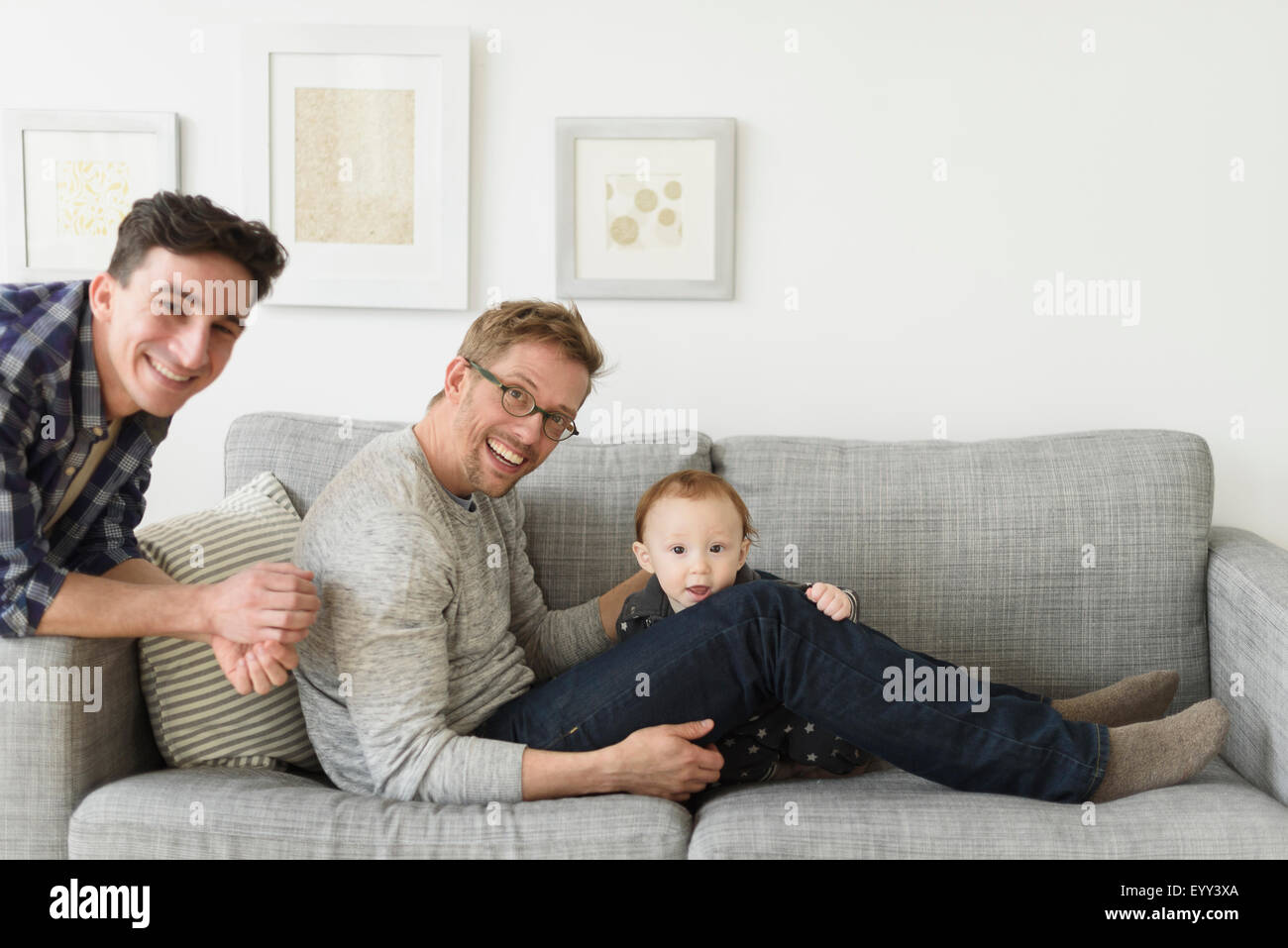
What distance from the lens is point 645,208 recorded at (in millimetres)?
2428

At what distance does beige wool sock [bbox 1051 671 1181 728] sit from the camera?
6.16 feet

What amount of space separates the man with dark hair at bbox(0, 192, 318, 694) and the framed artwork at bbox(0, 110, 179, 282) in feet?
3.35

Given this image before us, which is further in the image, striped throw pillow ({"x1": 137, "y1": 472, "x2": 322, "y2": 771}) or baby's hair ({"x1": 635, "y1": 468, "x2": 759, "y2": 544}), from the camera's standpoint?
baby's hair ({"x1": 635, "y1": 468, "x2": 759, "y2": 544})

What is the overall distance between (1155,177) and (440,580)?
5.93 ft

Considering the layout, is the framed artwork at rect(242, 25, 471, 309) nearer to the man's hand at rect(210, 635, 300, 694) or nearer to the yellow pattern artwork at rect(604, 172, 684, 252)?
the yellow pattern artwork at rect(604, 172, 684, 252)

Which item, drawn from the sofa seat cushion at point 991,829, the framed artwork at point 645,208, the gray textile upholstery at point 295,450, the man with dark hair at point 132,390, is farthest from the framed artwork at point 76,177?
the sofa seat cushion at point 991,829

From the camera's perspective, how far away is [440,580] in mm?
1589

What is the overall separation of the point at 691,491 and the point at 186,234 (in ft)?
2.81

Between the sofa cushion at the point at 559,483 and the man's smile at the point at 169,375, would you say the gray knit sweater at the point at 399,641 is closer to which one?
the man's smile at the point at 169,375

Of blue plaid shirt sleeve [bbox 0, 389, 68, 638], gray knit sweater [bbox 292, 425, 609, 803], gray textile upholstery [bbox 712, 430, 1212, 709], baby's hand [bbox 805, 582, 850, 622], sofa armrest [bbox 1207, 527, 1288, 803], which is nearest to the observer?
blue plaid shirt sleeve [bbox 0, 389, 68, 638]

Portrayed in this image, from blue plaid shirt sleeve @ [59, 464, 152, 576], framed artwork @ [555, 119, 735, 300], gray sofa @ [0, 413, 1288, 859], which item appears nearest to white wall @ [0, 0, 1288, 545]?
framed artwork @ [555, 119, 735, 300]

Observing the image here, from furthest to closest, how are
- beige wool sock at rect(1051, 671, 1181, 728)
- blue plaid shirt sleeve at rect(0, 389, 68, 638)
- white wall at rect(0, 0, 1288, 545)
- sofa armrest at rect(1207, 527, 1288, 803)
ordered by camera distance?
white wall at rect(0, 0, 1288, 545), beige wool sock at rect(1051, 671, 1181, 728), sofa armrest at rect(1207, 527, 1288, 803), blue plaid shirt sleeve at rect(0, 389, 68, 638)
